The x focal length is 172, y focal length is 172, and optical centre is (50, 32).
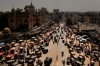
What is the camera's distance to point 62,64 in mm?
27656

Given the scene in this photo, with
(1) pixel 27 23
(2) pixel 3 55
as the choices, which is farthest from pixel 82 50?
(1) pixel 27 23

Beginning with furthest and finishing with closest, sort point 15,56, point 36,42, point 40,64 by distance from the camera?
1. point 36,42
2. point 15,56
3. point 40,64

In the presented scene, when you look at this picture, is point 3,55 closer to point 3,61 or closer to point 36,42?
point 3,61

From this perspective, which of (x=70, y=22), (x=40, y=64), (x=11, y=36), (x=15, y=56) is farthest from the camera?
(x=70, y=22)

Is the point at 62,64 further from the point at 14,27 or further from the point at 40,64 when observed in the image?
the point at 14,27

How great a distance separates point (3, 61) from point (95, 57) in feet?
53.4

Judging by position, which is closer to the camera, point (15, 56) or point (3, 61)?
point (3, 61)

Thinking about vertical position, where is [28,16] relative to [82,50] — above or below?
above

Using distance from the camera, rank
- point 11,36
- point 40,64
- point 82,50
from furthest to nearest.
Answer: point 11,36, point 82,50, point 40,64

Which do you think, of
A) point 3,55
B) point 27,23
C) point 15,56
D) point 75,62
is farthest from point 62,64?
point 27,23

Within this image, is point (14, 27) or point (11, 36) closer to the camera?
point (11, 36)

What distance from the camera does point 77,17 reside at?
12438 cm

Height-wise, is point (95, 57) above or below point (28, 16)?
below

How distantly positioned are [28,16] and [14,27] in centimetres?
673
